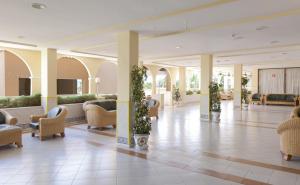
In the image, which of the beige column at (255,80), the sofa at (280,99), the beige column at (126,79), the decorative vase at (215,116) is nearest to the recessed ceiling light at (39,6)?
the beige column at (126,79)

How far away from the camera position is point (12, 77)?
13.1m

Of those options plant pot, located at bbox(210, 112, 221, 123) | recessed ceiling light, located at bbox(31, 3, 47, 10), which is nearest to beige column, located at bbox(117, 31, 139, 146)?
recessed ceiling light, located at bbox(31, 3, 47, 10)

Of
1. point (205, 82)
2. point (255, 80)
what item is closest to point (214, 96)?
point (205, 82)

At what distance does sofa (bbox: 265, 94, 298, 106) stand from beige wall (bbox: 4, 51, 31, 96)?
611 inches

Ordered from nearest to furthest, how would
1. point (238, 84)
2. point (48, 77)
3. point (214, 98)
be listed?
point (48, 77) → point (214, 98) → point (238, 84)

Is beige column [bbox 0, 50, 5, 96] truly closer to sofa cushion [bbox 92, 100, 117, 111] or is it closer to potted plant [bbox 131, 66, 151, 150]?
sofa cushion [bbox 92, 100, 117, 111]

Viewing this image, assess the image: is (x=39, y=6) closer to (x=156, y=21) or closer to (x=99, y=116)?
(x=156, y=21)

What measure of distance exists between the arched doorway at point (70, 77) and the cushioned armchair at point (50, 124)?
648cm

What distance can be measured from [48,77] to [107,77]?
24.0ft

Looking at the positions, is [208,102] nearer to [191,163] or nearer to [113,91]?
[191,163]

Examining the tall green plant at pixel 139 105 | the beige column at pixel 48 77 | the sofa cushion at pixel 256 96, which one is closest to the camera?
the tall green plant at pixel 139 105

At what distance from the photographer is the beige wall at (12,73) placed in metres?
12.9

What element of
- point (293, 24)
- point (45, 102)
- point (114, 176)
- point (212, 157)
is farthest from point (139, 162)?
point (45, 102)

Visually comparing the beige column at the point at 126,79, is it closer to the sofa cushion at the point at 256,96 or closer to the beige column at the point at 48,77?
the beige column at the point at 48,77
